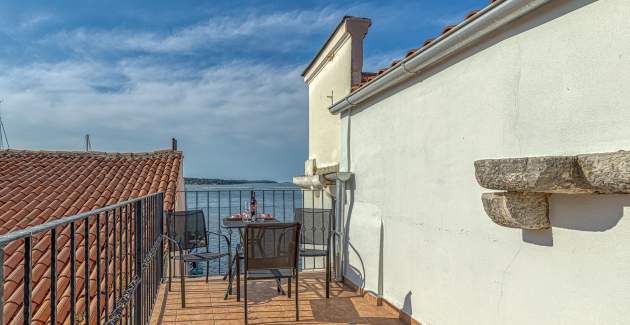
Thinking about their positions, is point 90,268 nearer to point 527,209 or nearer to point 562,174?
point 527,209

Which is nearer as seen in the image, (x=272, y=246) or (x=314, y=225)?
(x=272, y=246)

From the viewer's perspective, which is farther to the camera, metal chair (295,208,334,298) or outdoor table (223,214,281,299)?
metal chair (295,208,334,298)

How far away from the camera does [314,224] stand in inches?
216

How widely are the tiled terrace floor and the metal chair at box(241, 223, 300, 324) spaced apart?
17.7 inches

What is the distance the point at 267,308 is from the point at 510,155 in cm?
285

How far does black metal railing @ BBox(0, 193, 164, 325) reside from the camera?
1.03m

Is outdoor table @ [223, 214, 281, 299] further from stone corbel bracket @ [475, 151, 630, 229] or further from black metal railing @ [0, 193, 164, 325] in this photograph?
stone corbel bracket @ [475, 151, 630, 229]

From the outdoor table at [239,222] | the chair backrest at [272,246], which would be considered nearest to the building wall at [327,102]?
the outdoor table at [239,222]

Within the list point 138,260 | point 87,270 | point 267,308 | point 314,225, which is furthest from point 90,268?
point 314,225

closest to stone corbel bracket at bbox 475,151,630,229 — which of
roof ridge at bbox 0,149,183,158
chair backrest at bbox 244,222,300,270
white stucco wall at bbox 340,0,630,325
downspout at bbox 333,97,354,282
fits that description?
white stucco wall at bbox 340,0,630,325

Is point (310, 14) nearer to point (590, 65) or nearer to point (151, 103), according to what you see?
point (590, 65)

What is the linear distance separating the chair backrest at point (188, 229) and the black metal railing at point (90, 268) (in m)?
0.16

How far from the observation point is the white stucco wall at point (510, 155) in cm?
190

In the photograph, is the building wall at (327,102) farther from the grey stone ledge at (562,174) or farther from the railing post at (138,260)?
the grey stone ledge at (562,174)
